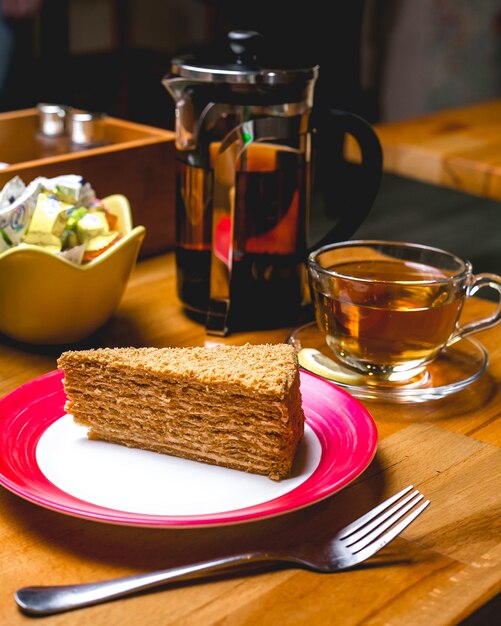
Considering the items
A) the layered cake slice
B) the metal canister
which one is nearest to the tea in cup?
the layered cake slice

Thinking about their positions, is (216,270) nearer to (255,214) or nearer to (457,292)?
(255,214)

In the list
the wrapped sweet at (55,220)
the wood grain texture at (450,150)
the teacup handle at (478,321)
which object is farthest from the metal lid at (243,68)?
the wood grain texture at (450,150)

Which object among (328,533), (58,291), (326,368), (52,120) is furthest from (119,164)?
(328,533)

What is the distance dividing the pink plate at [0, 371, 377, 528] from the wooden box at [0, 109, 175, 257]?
1.18 ft

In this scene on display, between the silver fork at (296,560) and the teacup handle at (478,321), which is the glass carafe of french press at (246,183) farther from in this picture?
the silver fork at (296,560)

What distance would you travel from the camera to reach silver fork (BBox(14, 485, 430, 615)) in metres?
0.52

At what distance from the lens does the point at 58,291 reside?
2.76 ft

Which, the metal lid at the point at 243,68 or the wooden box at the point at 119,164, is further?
the wooden box at the point at 119,164

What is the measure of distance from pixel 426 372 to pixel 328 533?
0.29 m

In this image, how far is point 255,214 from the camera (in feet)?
3.03

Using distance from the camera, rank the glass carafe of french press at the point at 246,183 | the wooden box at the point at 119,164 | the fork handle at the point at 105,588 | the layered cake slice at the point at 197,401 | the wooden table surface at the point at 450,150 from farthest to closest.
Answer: the wooden table surface at the point at 450,150 → the wooden box at the point at 119,164 → the glass carafe of french press at the point at 246,183 → the layered cake slice at the point at 197,401 → the fork handle at the point at 105,588

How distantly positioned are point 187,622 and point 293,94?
0.57 meters

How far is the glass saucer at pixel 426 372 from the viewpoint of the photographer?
0.80 metres

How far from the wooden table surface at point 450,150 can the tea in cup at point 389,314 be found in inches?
25.6
